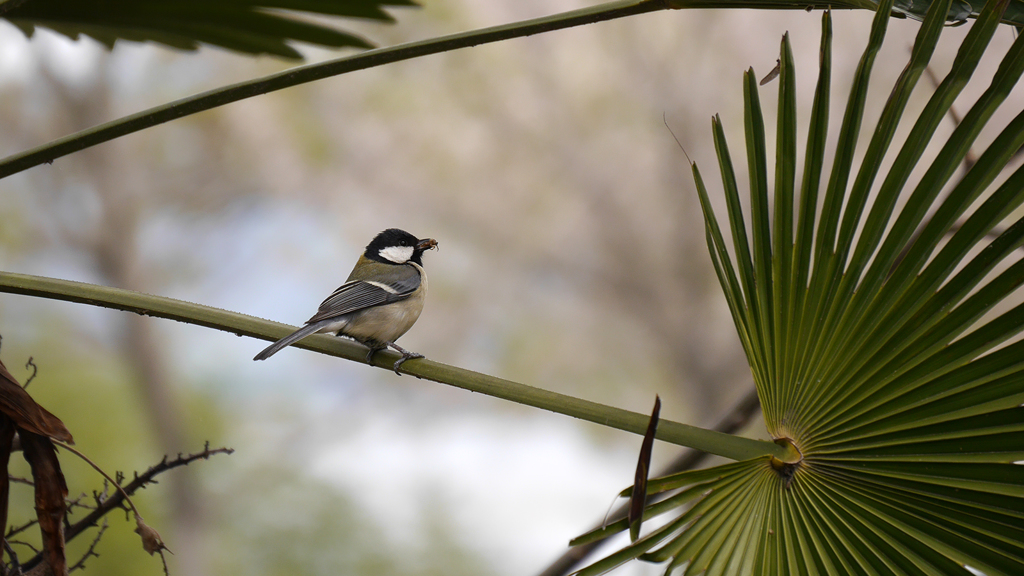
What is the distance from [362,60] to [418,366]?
464 mm

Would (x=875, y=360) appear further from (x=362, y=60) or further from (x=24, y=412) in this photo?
(x=24, y=412)

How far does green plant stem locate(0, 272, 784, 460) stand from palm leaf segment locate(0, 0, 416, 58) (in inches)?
29.2

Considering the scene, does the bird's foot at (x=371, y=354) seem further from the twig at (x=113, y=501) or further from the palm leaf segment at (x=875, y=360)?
the palm leaf segment at (x=875, y=360)

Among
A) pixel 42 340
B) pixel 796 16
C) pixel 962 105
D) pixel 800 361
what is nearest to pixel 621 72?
pixel 796 16

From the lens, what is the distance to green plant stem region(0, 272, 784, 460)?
89 cm

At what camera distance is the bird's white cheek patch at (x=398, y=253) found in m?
2.17

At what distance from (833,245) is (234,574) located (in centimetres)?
673

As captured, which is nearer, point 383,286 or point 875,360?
point 875,360

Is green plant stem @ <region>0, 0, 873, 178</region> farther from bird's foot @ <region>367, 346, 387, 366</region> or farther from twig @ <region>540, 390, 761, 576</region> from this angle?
twig @ <region>540, 390, 761, 576</region>

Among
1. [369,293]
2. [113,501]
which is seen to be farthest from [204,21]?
[113,501]

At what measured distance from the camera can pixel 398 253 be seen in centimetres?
218

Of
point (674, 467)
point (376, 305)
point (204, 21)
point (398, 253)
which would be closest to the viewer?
point (674, 467)

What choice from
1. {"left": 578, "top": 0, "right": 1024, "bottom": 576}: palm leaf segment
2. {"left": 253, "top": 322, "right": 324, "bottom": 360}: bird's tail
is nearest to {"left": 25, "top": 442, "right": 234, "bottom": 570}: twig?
{"left": 253, "top": 322, "right": 324, "bottom": 360}: bird's tail

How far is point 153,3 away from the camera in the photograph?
1.59 meters
